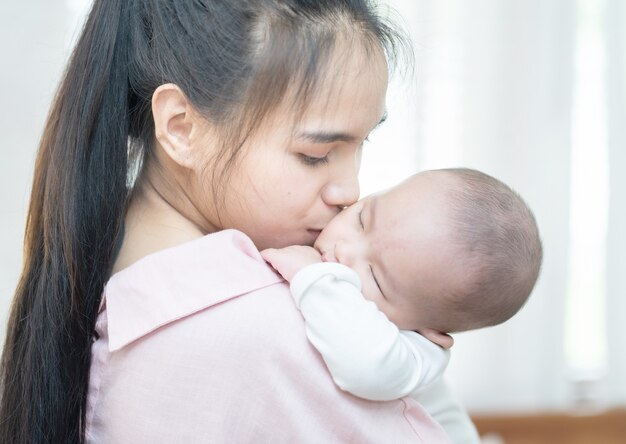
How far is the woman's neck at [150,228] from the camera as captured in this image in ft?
3.76

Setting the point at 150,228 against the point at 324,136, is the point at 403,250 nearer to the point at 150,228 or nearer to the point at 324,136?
the point at 324,136

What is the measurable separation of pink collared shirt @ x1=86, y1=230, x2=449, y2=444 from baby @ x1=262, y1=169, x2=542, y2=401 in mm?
69

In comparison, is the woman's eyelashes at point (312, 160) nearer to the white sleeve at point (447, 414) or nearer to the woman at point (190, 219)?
the woman at point (190, 219)

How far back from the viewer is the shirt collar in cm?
101

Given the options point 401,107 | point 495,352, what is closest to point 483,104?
point 401,107

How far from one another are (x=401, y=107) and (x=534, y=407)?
3.76 feet

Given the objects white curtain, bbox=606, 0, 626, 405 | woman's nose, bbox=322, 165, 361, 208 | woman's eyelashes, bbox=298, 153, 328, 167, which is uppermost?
woman's eyelashes, bbox=298, 153, 328, 167

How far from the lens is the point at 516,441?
2855 millimetres

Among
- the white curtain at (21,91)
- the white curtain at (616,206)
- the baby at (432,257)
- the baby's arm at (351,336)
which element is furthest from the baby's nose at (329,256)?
the white curtain at (616,206)

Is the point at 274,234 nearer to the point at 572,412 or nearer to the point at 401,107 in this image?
the point at 401,107

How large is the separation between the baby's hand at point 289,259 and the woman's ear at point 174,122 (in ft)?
0.61

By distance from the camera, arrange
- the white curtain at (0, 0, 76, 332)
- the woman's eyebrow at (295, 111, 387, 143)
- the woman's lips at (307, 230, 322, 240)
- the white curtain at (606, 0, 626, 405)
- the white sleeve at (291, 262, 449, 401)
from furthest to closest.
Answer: the white curtain at (606, 0, 626, 405) < the white curtain at (0, 0, 76, 332) < the woman's lips at (307, 230, 322, 240) < the woman's eyebrow at (295, 111, 387, 143) < the white sleeve at (291, 262, 449, 401)

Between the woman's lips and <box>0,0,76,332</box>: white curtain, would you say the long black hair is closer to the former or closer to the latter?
the woman's lips

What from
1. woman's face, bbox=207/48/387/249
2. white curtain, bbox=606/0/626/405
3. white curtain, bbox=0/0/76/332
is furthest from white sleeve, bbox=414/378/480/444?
white curtain, bbox=606/0/626/405
